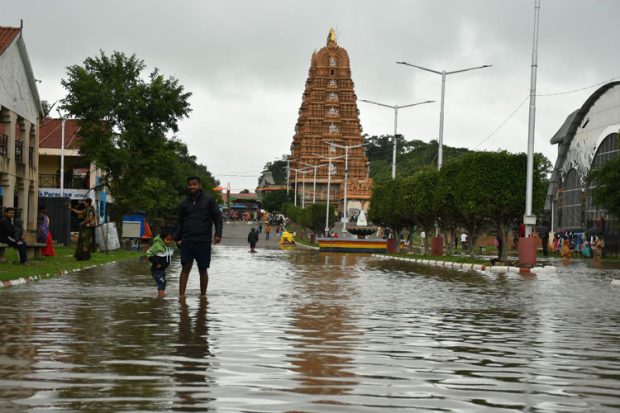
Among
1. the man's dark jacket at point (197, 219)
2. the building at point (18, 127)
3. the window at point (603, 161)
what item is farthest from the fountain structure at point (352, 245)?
the man's dark jacket at point (197, 219)

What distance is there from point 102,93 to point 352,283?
2669 centimetres

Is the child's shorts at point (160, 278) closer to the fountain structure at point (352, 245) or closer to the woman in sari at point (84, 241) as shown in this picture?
the woman in sari at point (84, 241)

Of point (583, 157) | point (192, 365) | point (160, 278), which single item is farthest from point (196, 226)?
point (583, 157)

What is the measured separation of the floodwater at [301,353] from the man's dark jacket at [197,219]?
36.5 inches

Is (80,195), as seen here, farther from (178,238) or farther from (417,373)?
(417,373)

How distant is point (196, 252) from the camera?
1459cm

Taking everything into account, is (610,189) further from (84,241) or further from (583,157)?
(84,241)

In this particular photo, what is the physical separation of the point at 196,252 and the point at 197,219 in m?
0.47

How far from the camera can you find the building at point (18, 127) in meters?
37.7

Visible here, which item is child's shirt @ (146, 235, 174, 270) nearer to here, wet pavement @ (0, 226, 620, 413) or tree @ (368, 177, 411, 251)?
wet pavement @ (0, 226, 620, 413)

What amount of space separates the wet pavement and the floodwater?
17 mm

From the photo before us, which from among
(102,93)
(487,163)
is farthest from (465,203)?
(102,93)

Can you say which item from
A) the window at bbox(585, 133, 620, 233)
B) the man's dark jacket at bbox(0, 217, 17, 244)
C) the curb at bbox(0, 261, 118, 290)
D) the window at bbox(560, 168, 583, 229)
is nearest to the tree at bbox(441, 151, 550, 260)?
the man's dark jacket at bbox(0, 217, 17, 244)

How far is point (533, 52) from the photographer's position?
35.6m
